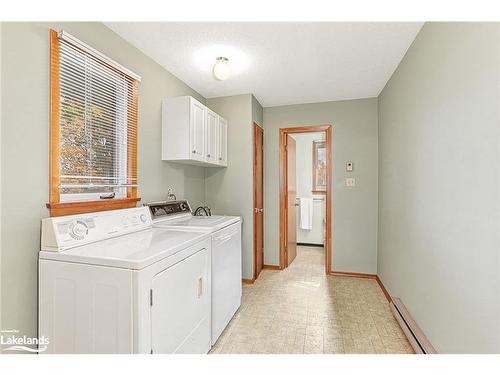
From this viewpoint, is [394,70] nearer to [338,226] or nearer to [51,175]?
[338,226]

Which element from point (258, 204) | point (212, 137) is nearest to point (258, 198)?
point (258, 204)

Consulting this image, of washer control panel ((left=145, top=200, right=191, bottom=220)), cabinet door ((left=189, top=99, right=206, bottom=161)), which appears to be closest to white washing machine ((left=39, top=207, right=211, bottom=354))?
washer control panel ((left=145, top=200, right=191, bottom=220))

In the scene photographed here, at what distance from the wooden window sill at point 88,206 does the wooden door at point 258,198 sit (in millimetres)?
1660

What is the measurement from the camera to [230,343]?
1999mm

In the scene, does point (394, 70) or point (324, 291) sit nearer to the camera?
point (394, 70)

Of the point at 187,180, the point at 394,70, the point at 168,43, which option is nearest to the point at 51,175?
the point at 168,43

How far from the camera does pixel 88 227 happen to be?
1554 mm

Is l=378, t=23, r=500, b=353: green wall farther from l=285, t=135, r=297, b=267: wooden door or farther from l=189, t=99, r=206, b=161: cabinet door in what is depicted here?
l=189, t=99, r=206, b=161: cabinet door

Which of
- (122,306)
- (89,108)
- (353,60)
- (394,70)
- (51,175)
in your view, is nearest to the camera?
(122,306)

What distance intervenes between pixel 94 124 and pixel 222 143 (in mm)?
1582

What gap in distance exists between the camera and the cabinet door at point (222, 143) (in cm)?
311

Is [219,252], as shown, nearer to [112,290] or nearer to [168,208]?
[168,208]

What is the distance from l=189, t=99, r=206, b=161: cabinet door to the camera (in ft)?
8.14
